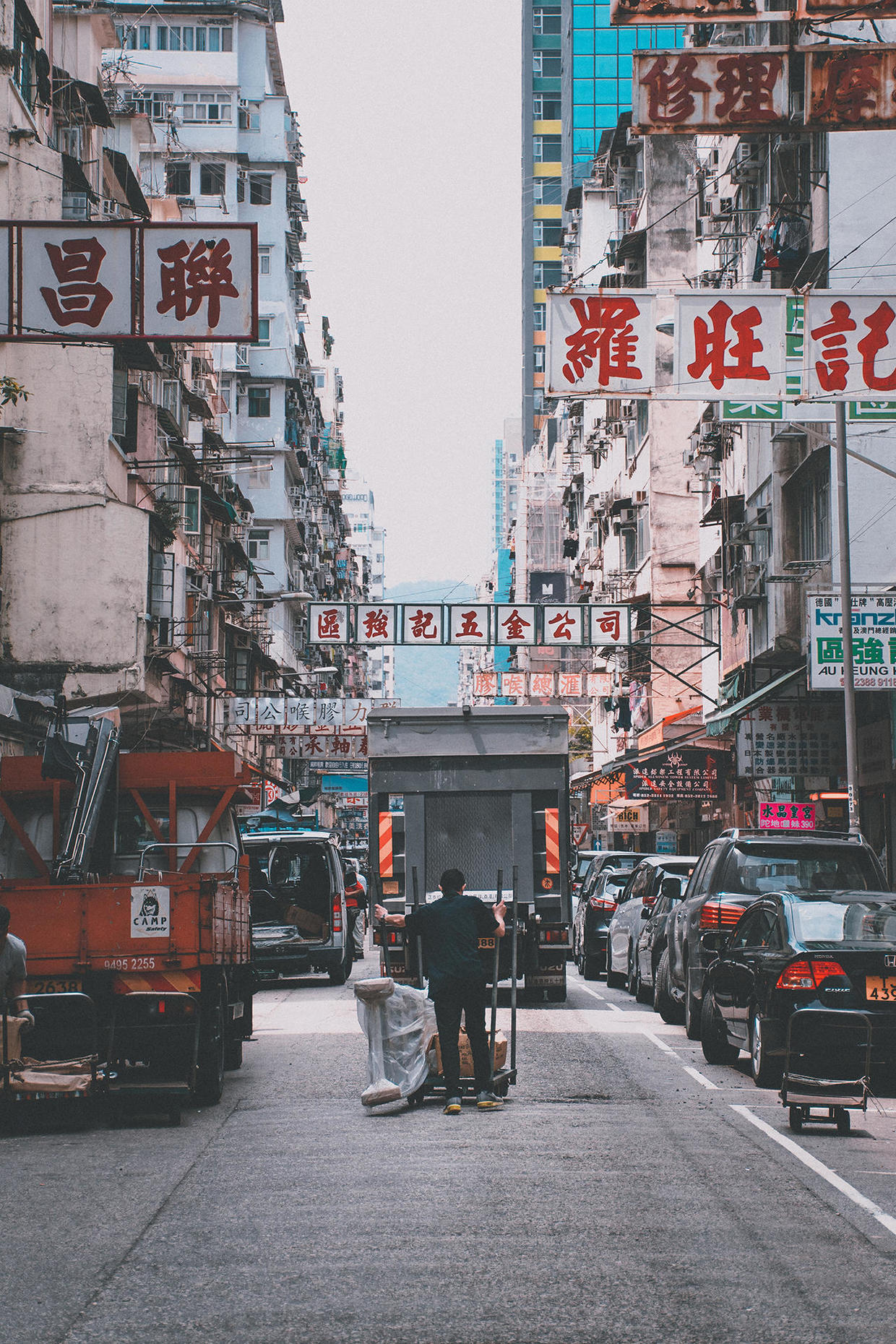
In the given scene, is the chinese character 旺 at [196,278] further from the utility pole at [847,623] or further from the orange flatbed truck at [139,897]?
the utility pole at [847,623]

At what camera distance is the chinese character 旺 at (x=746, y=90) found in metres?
14.2

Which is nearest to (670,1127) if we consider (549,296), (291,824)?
(549,296)

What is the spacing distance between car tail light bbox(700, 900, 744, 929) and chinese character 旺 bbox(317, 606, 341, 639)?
25892mm

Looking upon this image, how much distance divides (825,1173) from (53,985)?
529 cm

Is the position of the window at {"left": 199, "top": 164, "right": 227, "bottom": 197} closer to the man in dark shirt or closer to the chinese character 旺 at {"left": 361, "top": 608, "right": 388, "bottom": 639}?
the chinese character 旺 at {"left": 361, "top": 608, "right": 388, "bottom": 639}

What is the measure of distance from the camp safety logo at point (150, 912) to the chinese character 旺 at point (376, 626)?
29486mm

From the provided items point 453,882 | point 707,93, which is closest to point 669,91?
point 707,93

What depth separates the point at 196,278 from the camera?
537 inches

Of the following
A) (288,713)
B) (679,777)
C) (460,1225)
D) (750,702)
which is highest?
(288,713)

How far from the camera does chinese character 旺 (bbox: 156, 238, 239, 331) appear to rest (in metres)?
13.6

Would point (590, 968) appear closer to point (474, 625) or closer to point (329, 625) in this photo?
point (474, 625)

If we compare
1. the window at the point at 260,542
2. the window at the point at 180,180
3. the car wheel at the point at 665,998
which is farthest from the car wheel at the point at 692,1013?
the window at the point at 260,542

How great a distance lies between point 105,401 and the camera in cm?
3331

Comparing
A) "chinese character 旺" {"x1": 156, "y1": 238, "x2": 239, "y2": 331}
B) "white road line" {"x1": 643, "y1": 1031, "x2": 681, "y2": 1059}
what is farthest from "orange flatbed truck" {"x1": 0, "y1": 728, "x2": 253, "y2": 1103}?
"white road line" {"x1": 643, "y1": 1031, "x2": 681, "y2": 1059}
